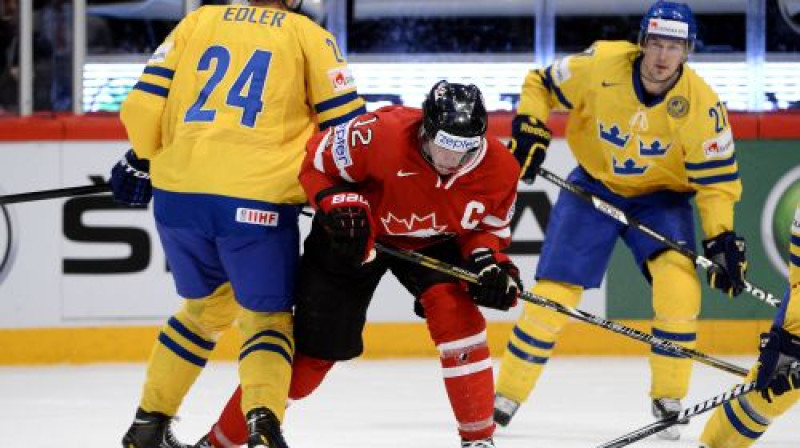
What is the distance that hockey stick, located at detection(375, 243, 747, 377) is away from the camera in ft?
14.3

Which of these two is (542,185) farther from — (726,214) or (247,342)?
(247,342)

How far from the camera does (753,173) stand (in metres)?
7.04

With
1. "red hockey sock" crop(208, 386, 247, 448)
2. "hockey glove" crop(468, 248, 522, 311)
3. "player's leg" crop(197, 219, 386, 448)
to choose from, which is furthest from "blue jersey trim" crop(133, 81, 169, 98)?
"hockey glove" crop(468, 248, 522, 311)

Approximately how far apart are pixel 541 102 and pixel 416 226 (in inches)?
57.2

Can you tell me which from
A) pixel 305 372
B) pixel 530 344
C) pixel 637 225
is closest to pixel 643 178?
pixel 637 225

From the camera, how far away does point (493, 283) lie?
4.25 m

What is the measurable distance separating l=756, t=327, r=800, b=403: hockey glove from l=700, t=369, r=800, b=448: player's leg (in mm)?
86

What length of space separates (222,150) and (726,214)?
5.56 feet

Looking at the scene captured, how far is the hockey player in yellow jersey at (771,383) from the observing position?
4270 mm

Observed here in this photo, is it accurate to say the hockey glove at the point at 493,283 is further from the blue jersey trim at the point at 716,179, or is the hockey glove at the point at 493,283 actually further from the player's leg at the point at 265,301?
the blue jersey trim at the point at 716,179

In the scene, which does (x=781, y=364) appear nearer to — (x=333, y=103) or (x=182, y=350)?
(x=333, y=103)

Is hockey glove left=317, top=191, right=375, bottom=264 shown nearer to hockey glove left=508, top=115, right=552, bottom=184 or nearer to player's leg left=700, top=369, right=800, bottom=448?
player's leg left=700, top=369, right=800, bottom=448

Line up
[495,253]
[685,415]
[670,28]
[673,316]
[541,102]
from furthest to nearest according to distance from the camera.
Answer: [541,102] → [673,316] → [670,28] → [685,415] → [495,253]

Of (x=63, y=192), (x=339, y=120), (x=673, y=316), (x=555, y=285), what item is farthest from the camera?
(x=555, y=285)
